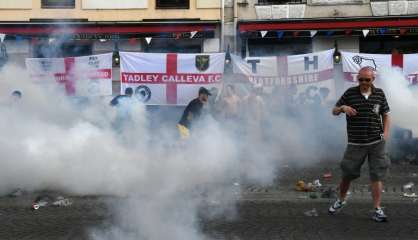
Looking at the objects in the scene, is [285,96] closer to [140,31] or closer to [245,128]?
[245,128]

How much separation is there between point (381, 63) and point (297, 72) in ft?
6.45

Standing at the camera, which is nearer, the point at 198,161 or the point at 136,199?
the point at 136,199

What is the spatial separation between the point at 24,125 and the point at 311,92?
741cm

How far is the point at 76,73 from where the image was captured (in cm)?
1324

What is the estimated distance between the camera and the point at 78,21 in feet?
60.1

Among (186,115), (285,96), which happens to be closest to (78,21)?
(285,96)

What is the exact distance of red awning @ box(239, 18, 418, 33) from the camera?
687 inches

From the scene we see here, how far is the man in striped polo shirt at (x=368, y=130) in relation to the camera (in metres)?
7.39

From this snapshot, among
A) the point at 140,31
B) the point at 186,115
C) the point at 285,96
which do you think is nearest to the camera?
the point at 186,115

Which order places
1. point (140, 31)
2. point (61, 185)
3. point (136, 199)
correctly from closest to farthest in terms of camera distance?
1. point (136, 199)
2. point (61, 185)
3. point (140, 31)

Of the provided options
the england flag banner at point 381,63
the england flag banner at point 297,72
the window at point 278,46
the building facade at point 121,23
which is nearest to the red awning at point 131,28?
the building facade at point 121,23

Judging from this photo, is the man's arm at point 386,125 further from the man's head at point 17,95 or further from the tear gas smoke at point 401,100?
the man's head at point 17,95

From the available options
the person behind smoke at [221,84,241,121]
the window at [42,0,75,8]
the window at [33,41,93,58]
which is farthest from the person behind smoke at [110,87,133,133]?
the window at [42,0,75,8]

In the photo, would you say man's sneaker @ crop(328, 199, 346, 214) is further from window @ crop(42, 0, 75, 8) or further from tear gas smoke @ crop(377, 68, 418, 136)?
window @ crop(42, 0, 75, 8)
